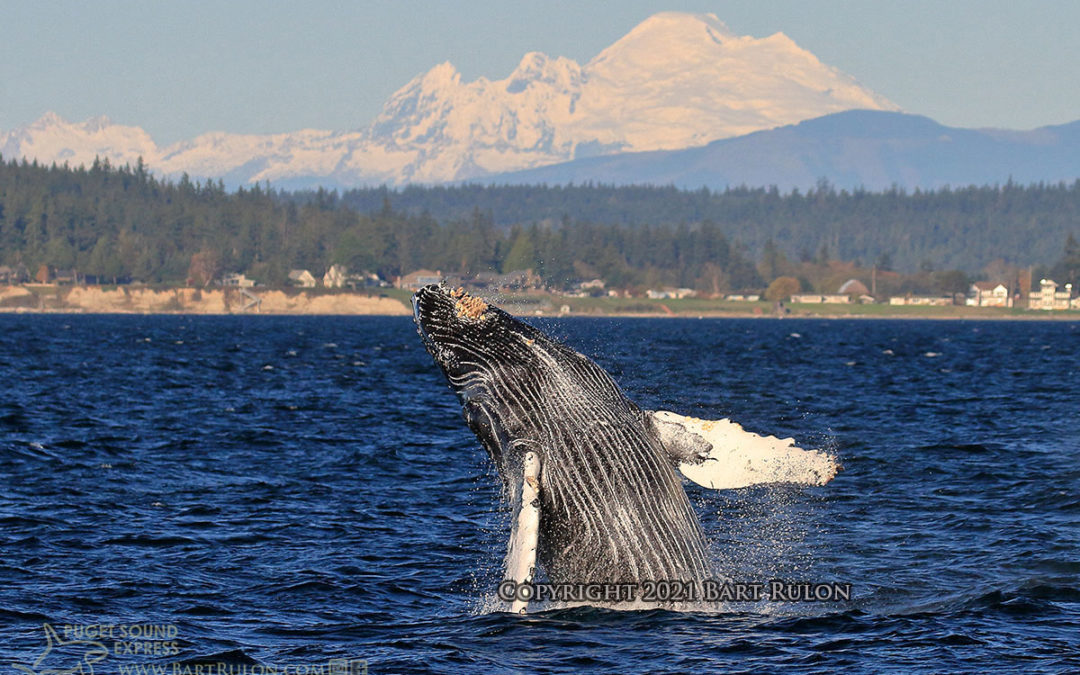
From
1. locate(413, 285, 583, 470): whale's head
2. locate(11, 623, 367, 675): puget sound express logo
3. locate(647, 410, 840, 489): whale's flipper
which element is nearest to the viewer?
locate(413, 285, 583, 470): whale's head

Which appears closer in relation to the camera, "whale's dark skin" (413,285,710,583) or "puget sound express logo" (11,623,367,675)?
"whale's dark skin" (413,285,710,583)

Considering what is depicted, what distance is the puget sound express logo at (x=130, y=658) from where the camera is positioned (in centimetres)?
1070

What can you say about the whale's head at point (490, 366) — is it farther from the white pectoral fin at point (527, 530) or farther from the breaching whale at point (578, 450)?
the white pectoral fin at point (527, 530)

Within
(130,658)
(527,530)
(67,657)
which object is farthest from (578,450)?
(67,657)

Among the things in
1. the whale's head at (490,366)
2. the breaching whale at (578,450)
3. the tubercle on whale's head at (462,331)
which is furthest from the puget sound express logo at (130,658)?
the tubercle on whale's head at (462,331)

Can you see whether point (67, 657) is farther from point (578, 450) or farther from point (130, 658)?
point (578, 450)

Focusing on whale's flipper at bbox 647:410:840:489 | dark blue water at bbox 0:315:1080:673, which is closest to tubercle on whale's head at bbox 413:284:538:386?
whale's flipper at bbox 647:410:840:489

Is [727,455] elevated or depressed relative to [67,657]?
elevated

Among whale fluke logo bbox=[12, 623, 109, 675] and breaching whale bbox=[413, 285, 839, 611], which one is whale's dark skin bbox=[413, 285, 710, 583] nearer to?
breaching whale bbox=[413, 285, 839, 611]

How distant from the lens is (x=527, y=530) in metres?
9.20

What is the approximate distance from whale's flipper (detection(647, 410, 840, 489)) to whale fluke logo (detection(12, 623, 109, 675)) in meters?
5.07

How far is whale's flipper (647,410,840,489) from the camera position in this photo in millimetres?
10344

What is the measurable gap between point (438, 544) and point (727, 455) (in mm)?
6946

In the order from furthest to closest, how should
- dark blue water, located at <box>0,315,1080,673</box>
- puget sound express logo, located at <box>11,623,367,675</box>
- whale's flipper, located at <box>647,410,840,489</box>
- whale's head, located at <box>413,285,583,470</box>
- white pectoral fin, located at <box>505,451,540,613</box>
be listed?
dark blue water, located at <box>0,315,1080,673</box>
puget sound express logo, located at <box>11,623,367,675</box>
whale's flipper, located at <box>647,410,840,489</box>
whale's head, located at <box>413,285,583,470</box>
white pectoral fin, located at <box>505,451,540,613</box>
